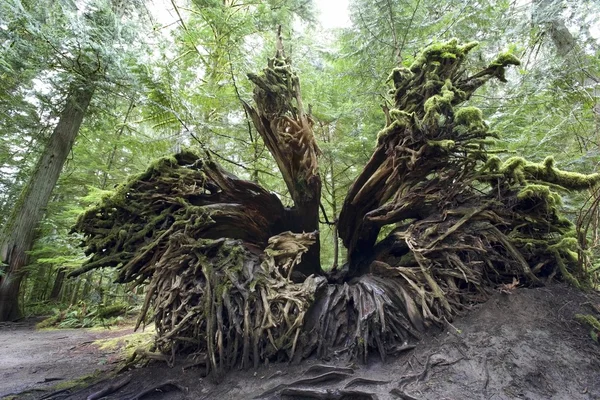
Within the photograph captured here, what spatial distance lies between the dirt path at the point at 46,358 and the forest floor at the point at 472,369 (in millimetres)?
84

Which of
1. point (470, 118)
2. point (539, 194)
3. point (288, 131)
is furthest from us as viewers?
point (288, 131)

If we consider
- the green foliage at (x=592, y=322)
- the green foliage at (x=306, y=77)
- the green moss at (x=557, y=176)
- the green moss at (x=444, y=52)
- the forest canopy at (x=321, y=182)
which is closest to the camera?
the green foliage at (x=592, y=322)

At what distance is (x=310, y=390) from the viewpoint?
256 centimetres

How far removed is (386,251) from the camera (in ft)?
15.2

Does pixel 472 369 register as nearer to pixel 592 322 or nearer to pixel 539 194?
pixel 592 322

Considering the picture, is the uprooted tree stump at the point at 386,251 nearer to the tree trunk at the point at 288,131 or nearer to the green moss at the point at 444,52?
the green moss at the point at 444,52

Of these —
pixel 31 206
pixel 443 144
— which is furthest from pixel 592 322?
pixel 31 206

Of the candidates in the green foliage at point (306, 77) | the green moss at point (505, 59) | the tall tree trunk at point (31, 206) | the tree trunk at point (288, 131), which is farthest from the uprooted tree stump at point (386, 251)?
the tall tree trunk at point (31, 206)

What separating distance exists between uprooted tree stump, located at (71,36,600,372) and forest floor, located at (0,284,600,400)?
195 mm

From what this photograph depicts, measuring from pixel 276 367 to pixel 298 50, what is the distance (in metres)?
10.0

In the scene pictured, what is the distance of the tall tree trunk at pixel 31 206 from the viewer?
25.3 ft

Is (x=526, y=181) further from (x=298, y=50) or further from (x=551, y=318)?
(x=298, y=50)

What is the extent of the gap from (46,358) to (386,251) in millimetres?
5656

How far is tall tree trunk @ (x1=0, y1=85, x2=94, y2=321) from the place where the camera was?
773cm
